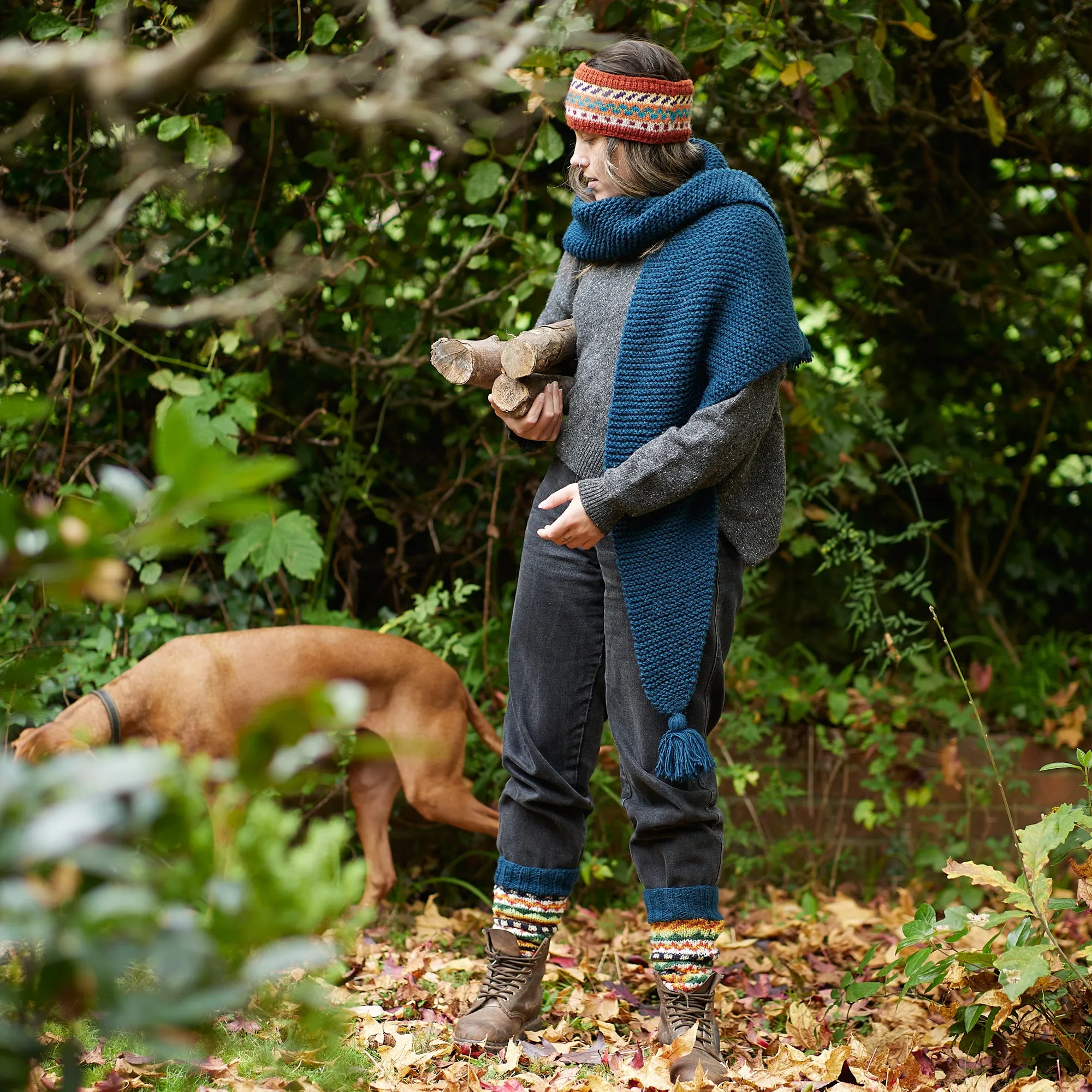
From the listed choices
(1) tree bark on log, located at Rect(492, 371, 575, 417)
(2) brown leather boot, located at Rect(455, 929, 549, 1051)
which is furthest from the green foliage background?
(1) tree bark on log, located at Rect(492, 371, 575, 417)

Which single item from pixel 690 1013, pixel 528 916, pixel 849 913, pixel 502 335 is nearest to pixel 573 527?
pixel 528 916

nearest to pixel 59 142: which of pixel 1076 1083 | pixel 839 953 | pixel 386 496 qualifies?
pixel 386 496

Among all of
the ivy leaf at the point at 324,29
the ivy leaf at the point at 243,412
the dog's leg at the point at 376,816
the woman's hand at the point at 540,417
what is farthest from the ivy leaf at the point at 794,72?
the dog's leg at the point at 376,816

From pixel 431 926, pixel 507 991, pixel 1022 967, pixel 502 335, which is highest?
pixel 502 335

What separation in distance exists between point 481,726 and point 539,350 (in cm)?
140

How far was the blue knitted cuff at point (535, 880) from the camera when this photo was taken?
8.59 feet

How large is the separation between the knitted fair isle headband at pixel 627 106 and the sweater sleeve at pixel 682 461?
0.55m

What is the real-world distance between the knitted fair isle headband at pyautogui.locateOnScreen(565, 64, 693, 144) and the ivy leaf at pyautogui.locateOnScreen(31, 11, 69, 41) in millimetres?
2011

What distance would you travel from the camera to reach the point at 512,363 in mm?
2506

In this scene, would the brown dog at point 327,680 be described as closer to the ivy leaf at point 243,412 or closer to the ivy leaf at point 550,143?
the ivy leaf at point 243,412

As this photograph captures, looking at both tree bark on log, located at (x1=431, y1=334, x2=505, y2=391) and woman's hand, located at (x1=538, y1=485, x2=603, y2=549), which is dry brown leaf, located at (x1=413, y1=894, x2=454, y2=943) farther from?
tree bark on log, located at (x1=431, y1=334, x2=505, y2=391)

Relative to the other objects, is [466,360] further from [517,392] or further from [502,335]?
[502,335]

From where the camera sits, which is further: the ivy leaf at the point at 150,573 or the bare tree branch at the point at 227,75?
the ivy leaf at the point at 150,573

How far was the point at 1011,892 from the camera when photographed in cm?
225
